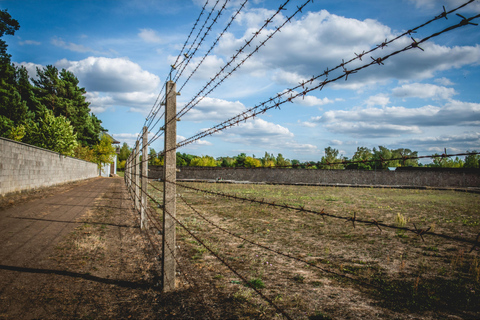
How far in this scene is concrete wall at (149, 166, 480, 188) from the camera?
3504cm

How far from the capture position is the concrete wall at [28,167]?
11930 millimetres

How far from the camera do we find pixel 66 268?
4.39m

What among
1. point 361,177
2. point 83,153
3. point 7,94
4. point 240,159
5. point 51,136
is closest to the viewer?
point 51,136

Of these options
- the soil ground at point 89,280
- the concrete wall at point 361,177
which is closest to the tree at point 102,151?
the concrete wall at point 361,177

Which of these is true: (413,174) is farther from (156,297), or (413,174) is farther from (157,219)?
(156,297)

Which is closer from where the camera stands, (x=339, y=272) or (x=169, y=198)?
(x=169, y=198)

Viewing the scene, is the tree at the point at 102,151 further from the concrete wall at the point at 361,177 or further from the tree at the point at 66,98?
the concrete wall at the point at 361,177

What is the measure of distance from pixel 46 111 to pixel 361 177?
37540 mm

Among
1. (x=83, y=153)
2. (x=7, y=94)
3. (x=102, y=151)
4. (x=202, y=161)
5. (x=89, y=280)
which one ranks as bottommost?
(x=89, y=280)

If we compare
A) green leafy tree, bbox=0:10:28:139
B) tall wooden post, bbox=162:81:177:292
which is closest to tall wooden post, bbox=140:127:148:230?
tall wooden post, bbox=162:81:177:292

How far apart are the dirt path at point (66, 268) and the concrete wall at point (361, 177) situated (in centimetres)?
2670

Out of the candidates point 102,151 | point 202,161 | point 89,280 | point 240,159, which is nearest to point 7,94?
point 102,151

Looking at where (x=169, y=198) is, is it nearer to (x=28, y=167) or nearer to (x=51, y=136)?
(x=28, y=167)

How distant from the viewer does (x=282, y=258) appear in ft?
18.0
